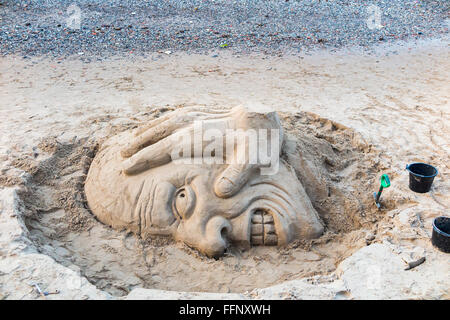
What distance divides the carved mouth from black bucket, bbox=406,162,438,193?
61.1 inches

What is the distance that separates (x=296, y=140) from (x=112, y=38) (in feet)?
21.7

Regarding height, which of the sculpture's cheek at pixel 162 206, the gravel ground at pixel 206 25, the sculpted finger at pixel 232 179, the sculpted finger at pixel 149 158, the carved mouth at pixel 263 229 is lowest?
the carved mouth at pixel 263 229

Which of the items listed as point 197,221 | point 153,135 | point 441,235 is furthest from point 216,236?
point 441,235

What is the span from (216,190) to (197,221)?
0.31 metres

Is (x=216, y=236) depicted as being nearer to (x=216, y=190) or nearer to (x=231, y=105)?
→ (x=216, y=190)

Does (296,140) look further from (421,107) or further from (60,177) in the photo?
(421,107)

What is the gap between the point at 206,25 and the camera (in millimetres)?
9945

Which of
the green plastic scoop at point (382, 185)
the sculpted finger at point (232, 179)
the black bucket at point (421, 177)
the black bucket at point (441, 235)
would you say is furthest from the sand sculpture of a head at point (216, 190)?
the black bucket at point (421, 177)

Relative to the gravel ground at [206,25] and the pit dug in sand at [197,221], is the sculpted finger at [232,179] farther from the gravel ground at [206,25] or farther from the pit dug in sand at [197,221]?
the gravel ground at [206,25]

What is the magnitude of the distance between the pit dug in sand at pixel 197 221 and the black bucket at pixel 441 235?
0.56 metres

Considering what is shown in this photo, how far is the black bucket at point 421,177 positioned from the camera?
3.72m

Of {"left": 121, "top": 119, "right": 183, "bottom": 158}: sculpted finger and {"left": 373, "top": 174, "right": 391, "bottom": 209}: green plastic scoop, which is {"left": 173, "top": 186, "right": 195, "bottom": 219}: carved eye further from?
{"left": 373, "top": 174, "right": 391, "bottom": 209}: green plastic scoop

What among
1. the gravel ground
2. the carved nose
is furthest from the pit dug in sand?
the gravel ground
